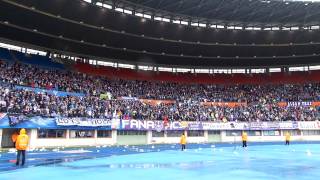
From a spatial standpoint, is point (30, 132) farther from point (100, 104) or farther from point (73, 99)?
point (100, 104)

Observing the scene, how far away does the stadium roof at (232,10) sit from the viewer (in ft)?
141

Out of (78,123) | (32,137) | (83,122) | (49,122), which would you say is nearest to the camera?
(32,137)

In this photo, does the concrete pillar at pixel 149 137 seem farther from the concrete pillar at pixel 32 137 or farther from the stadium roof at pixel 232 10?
the concrete pillar at pixel 32 137

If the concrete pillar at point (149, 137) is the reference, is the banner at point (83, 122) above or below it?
above

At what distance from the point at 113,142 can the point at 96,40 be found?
569 inches

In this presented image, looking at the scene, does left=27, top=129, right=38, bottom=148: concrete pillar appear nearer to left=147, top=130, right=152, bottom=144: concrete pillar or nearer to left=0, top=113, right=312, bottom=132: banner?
left=0, top=113, right=312, bottom=132: banner

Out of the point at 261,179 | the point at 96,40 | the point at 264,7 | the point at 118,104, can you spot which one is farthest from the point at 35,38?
the point at 261,179

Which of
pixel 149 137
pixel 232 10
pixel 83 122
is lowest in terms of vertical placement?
pixel 149 137

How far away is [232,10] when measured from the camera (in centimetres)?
4588

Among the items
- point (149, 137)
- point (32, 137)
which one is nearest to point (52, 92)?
point (32, 137)

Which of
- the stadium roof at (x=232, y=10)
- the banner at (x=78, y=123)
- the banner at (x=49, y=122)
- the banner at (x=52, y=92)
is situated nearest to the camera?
the banner at (x=49, y=122)

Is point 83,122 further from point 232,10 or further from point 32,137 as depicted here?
point 232,10

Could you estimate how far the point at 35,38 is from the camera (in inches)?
1907

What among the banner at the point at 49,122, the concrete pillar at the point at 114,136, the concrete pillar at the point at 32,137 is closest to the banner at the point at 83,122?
the banner at the point at 49,122
